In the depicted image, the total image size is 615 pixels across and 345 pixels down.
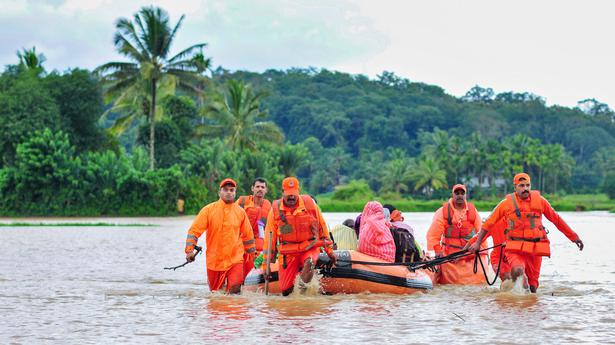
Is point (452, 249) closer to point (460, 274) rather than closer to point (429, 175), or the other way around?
point (460, 274)

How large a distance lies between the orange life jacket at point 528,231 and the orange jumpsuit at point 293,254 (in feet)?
6.86

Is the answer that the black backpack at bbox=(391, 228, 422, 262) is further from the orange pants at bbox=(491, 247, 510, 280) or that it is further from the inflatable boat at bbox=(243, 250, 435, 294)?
the orange pants at bbox=(491, 247, 510, 280)

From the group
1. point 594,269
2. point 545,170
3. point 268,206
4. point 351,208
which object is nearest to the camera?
point 268,206

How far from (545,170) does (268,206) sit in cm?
8213

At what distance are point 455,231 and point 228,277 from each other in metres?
3.19

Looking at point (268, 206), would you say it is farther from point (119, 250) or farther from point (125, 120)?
point (125, 120)

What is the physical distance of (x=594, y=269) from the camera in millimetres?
17016

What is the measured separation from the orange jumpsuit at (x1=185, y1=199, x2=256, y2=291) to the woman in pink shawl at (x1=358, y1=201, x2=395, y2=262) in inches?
57.3

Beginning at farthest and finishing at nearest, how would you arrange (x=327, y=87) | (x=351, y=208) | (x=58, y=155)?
(x=327, y=87) → (x=351, y=208) → (x=58, y=155)

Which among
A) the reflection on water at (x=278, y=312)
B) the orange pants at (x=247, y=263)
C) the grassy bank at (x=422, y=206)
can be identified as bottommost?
the reflection on water at (x=278, y=312)

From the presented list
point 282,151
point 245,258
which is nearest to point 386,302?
point 245,258

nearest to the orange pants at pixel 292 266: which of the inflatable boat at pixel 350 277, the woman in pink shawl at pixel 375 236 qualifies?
the inflatable boat at pixel 350 277

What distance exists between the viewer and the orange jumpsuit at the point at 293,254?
10406 mm

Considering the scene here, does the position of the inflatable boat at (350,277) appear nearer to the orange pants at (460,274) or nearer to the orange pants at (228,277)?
the orange pants at (228,277)
